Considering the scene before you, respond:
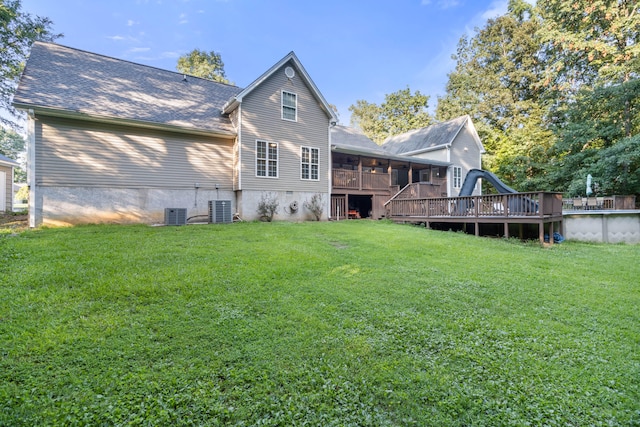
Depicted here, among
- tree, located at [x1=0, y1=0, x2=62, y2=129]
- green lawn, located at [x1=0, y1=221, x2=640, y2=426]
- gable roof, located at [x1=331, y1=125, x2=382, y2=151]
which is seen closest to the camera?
green lawn, located at [x1=0, y1=221, x2=640, y2=426]

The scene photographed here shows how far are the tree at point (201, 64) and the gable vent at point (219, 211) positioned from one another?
2356 cm

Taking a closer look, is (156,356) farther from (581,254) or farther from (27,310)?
(581,254)

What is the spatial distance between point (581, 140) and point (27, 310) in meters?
28.1

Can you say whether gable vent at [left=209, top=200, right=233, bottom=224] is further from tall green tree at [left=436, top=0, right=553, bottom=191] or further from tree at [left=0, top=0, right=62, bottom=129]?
tall green tree at [left=436, top=0, right=553, bottom=191]

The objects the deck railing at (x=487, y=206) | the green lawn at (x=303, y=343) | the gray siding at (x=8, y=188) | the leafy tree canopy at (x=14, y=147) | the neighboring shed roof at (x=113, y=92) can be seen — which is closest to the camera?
the green lawn at (x=303, y=343)

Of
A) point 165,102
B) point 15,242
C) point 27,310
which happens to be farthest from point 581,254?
point 165,102

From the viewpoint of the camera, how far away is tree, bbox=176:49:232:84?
97.7ft

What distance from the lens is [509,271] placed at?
5902 mm

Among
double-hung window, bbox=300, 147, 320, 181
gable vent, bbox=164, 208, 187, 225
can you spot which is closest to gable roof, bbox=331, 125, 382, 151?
double-hung window, bbox=300, 147, 320, 181

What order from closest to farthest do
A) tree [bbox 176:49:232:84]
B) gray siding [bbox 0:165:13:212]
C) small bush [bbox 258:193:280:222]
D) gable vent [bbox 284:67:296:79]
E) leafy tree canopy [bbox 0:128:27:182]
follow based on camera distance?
small bush [bbox 258:193:280:222] < gable vent [bbox 284:67:296:79] < gray siding [bbox 0:165:13:212] < tree [bbox 176:49:232:84] < leafy tree canopy [bbox 0:128:27:182]

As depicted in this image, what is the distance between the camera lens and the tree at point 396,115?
3741 cm

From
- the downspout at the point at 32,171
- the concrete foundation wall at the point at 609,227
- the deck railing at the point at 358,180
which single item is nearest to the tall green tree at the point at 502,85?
the concrete foundation wall at the point at 609,227

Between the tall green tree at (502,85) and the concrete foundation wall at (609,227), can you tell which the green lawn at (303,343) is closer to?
the concrete foundation wall at (609,227)

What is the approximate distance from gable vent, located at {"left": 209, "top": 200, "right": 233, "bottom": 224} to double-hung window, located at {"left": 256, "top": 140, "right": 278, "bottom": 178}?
2007 millimetres
